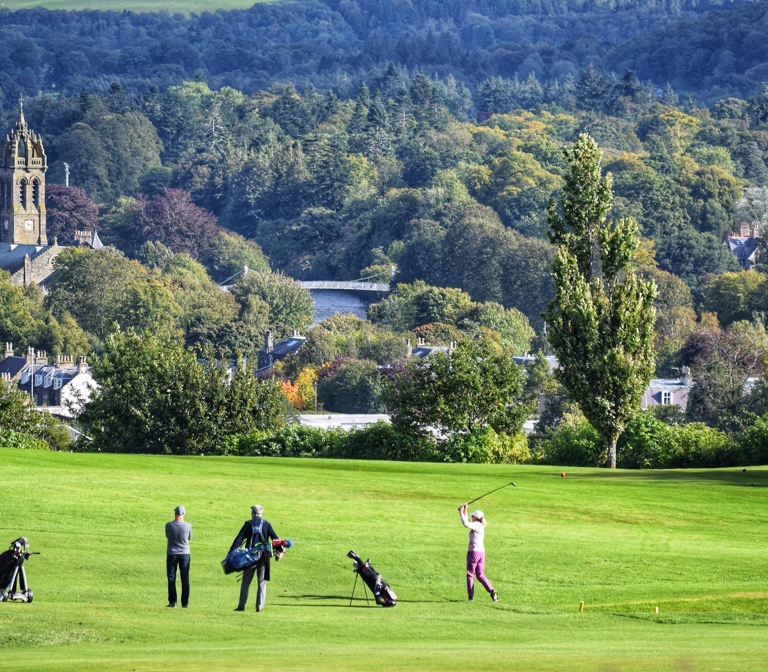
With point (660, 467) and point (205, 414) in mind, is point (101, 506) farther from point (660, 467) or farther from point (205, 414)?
point (205, 414)

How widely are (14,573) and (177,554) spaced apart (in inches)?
91.6

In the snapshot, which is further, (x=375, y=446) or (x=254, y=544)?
(x=375, y=446)

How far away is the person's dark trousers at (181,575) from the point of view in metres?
27.8

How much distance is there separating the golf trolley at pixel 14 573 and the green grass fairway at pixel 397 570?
0.87 feet

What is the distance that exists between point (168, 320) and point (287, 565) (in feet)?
483

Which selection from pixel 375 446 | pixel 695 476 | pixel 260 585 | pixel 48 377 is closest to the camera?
pixel 260 585

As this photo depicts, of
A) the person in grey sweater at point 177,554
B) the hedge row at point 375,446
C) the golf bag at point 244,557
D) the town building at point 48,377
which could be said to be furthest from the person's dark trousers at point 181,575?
the town building at point 48,377

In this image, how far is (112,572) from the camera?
101 ft

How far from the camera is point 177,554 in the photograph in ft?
91.2

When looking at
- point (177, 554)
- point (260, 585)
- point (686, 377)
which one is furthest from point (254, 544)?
point (686, 377)

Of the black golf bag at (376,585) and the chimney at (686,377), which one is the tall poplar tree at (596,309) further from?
the chimney at (686,377)

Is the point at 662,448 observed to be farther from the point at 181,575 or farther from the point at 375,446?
the point at 181,575

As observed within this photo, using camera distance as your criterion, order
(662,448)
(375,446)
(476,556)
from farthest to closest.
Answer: (375,446) → (662,448) → (476,556)

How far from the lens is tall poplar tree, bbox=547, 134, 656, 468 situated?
59.5 meters
